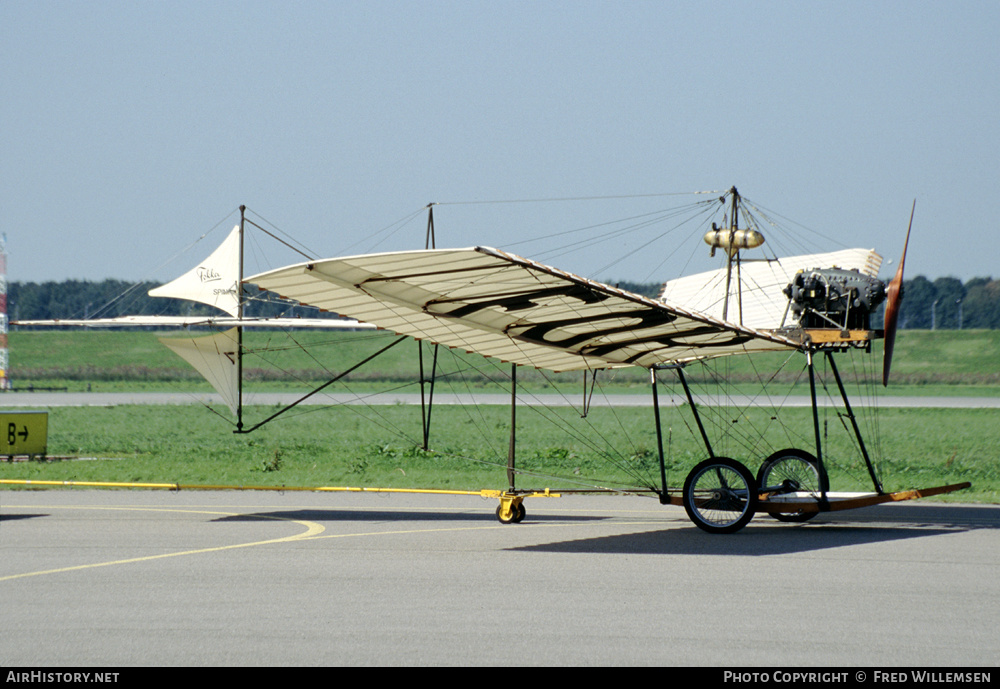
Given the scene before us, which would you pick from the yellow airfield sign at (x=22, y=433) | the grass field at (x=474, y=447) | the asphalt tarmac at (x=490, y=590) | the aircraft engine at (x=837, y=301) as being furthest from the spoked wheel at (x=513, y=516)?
the yellow airfield sign at (x=22, y=433)

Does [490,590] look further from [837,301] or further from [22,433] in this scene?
[22,433]

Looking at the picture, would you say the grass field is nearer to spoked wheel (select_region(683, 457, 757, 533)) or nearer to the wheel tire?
the wheel tire

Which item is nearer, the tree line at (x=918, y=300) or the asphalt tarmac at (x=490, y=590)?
the asphalt tarmac at (x=490, y=590)

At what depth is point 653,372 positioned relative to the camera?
1384 cm

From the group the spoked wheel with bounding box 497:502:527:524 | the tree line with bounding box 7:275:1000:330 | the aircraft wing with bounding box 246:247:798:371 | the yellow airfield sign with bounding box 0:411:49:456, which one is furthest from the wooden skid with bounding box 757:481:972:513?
the tree line with bounding box 7:275:1000:330

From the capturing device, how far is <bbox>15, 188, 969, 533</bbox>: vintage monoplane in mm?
10195

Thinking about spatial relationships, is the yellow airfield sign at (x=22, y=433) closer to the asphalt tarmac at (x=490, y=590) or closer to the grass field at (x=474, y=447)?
the grass field at (x=474, y=447)

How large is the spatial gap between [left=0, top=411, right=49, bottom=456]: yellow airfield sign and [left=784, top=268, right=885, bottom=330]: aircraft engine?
668 inches

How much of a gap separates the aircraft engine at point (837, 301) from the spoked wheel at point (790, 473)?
76.9 inches

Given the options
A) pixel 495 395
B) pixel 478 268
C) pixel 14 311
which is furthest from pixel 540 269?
pixel 14 311

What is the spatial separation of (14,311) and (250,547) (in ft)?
463

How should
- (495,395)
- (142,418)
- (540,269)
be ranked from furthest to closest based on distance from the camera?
(495,395), (142,418), (540,269)

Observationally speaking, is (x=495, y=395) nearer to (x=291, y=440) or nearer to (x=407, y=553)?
(x=291, y=440)

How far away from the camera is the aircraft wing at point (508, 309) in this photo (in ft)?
32.5
